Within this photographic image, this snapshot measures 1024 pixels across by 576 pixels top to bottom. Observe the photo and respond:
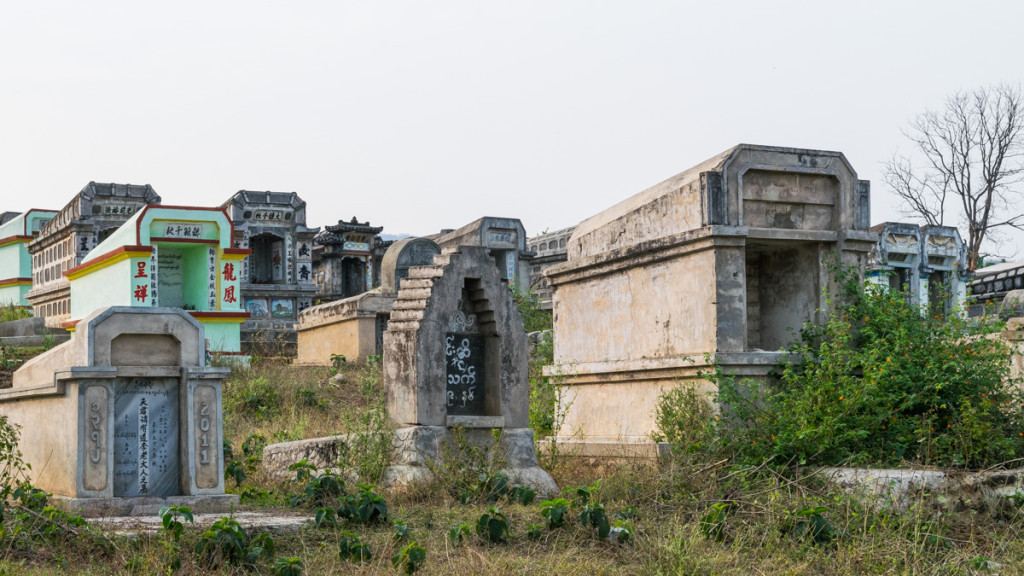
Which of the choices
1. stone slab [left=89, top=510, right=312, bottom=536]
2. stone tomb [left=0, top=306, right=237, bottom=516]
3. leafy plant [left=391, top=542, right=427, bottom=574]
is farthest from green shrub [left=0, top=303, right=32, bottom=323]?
leafy plant [left=391, top=542, right=427, bottom=574]

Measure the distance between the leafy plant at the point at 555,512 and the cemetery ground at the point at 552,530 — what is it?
10 millimetres

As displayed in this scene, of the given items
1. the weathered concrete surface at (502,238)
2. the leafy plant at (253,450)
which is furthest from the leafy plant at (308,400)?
the weathered concrete surface at (502,238)

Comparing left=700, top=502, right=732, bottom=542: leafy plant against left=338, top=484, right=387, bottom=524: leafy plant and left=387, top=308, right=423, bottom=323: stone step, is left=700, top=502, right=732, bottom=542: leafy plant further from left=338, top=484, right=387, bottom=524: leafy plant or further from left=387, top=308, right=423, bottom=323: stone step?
left=387, top=308, right=423, bottom=323: stone step

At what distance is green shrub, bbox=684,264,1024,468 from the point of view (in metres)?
8.68

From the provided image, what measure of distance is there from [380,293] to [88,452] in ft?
34.7

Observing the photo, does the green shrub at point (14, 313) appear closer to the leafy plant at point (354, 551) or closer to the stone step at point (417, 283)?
the stone step at point (417, 283)

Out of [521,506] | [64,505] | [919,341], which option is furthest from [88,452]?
[919,341]

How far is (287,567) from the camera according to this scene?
5934mm

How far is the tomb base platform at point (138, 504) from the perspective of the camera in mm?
7441

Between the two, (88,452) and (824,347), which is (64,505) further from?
(824,347)

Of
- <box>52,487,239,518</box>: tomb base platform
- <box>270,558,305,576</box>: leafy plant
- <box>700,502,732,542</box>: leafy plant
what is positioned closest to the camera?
<box>270,558,305,576</box>: leafy plant

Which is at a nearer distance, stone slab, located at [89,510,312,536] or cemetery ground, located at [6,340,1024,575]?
cemetery ground, located at [6,340,1024,575]

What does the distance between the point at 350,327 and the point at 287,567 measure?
1238 centimetres

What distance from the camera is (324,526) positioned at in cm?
707
